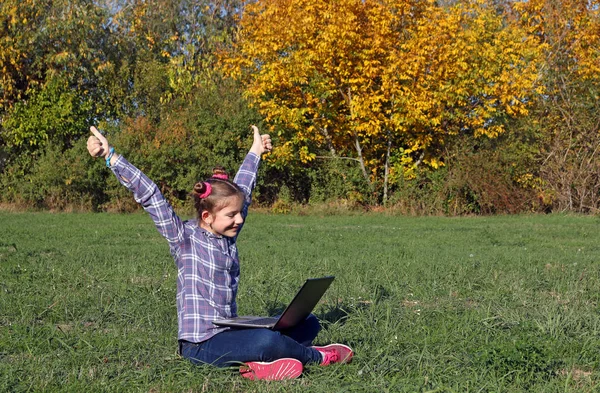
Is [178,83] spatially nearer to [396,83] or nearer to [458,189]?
[396,83]

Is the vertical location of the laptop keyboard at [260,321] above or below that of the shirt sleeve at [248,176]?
below

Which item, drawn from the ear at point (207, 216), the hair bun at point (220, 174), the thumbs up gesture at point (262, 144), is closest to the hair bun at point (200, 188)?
the ear at point (207, 216)

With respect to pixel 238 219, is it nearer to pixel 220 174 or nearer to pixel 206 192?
pixel 206 192

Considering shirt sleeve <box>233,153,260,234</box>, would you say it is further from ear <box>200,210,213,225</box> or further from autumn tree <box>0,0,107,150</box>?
autumn tree <box>0,0,107,150</box>

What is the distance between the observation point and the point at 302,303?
5.11m

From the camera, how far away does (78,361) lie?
5344 millimetres

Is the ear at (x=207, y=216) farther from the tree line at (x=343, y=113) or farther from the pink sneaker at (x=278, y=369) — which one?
the tree line at (x=343, y=113)

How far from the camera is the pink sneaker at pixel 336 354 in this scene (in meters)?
5.25

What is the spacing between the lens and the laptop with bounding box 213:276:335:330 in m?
4.98

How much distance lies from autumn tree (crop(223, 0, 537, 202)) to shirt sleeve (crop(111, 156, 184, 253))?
57.1ft

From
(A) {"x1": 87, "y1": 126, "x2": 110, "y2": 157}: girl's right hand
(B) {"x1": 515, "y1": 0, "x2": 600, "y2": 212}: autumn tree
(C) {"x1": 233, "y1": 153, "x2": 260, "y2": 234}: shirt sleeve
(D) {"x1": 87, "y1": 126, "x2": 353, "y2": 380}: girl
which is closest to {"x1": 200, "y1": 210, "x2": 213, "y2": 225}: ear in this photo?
(D) {"x1": 87, "y1": 126, "x2": 353, "y2": 380}: girl

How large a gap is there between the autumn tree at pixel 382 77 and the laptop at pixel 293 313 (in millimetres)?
17366

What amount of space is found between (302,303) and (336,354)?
0.45 metres

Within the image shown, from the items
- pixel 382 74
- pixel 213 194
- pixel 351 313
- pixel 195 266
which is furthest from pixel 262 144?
pixel 382 74
